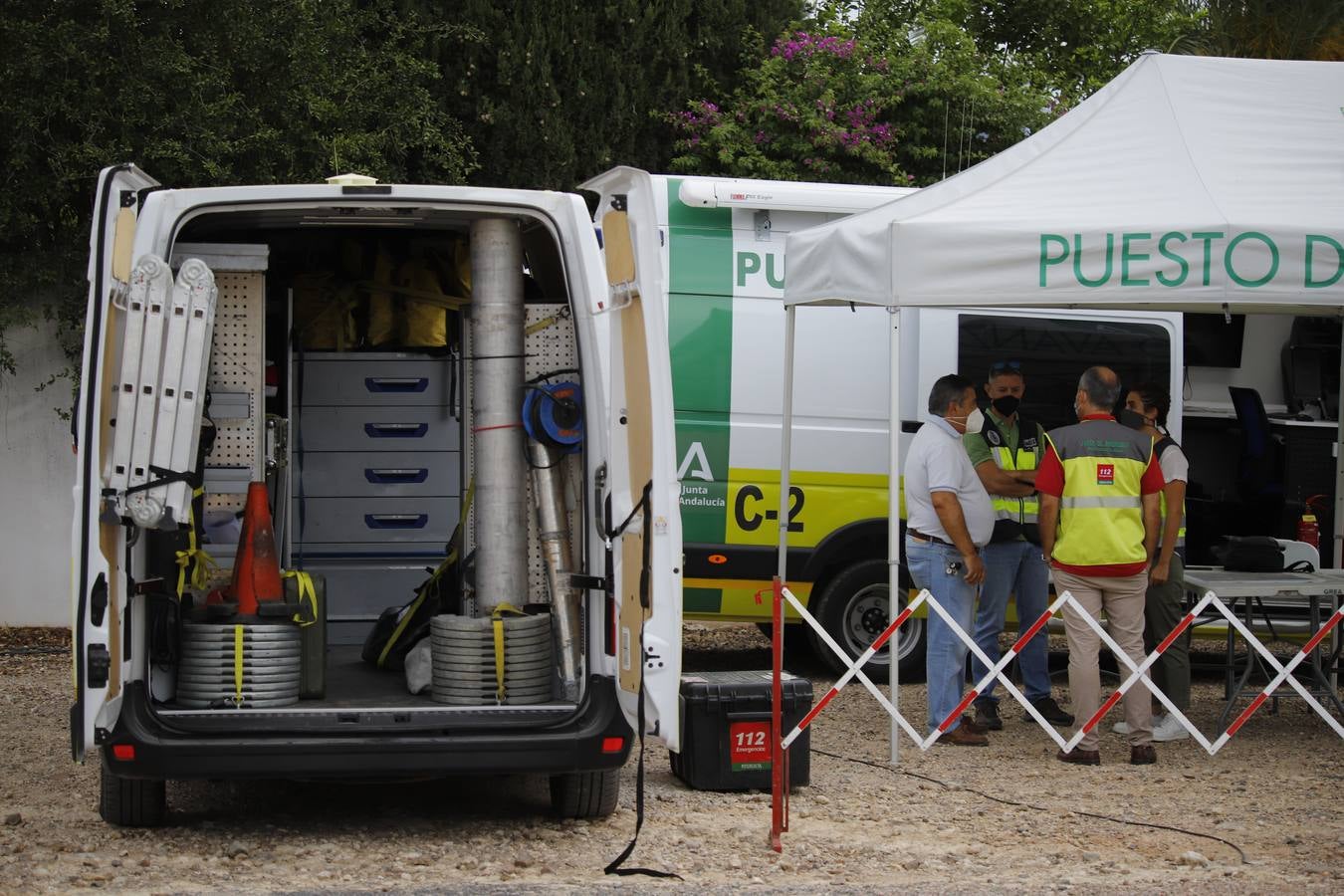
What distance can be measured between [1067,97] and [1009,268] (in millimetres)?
12926

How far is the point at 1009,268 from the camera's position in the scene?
730 centimetres

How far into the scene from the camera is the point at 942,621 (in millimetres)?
7805

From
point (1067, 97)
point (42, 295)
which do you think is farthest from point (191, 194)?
point (1067, 97)

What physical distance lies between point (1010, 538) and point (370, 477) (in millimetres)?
3323

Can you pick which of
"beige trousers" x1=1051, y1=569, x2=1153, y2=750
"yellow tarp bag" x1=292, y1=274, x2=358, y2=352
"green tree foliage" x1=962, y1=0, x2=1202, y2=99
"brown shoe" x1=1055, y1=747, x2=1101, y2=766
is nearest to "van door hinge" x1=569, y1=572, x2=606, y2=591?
"yellow tarp bag" x1=292, y1=274, x2=358, y2=352

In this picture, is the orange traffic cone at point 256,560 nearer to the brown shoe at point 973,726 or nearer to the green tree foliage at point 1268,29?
the brown shoe at point 973,726

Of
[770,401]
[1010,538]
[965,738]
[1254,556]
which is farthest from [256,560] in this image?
[1254,556]

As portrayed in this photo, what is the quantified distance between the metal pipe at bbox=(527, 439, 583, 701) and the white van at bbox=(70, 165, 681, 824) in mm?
10

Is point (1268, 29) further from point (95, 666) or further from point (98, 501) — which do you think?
point (95, 666)

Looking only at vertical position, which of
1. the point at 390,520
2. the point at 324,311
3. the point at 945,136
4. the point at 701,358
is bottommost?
the point at 390,520

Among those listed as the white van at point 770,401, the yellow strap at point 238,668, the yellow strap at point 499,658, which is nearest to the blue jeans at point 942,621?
the white van at point 770,401

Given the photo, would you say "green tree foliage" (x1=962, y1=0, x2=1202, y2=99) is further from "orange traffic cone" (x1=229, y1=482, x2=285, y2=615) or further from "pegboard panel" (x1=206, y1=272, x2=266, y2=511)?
"orange traffic cone" (x1=229, y1=482, x2=285, y2=615)

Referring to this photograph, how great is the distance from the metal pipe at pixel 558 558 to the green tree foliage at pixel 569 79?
844 centimetres

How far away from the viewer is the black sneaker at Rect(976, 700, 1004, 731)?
8.49m
